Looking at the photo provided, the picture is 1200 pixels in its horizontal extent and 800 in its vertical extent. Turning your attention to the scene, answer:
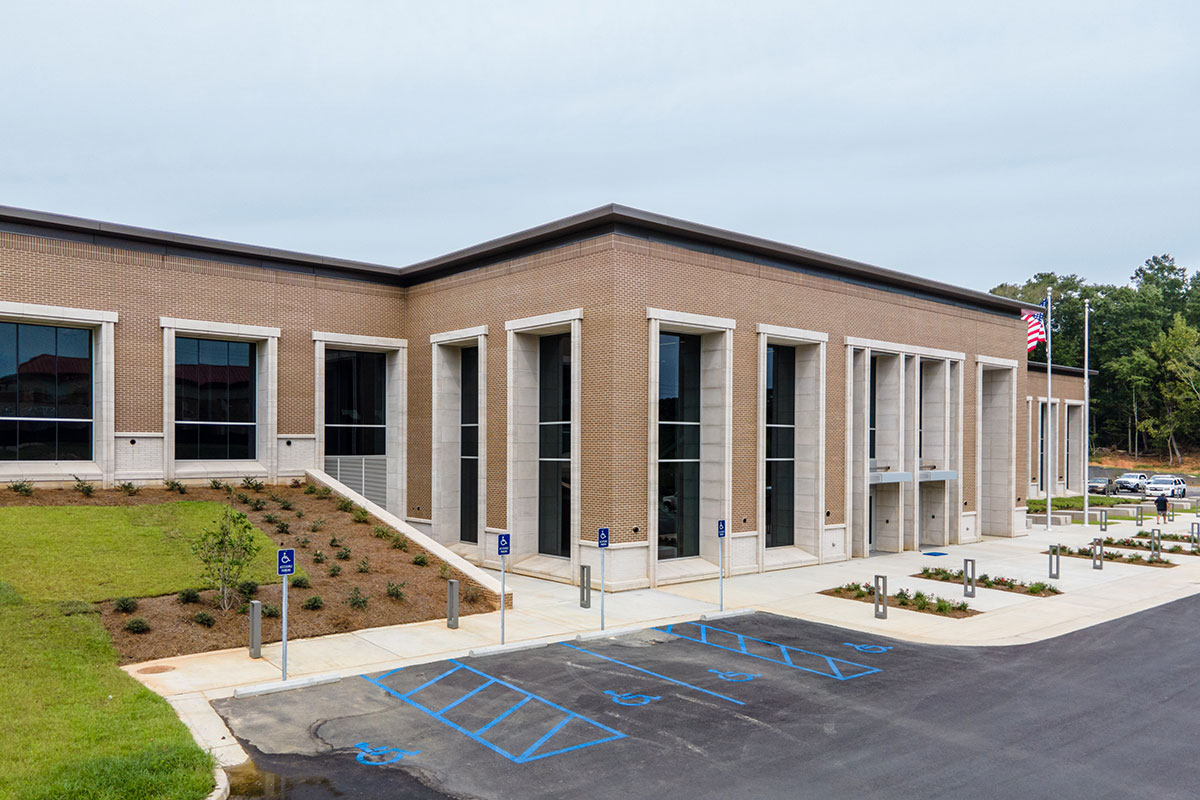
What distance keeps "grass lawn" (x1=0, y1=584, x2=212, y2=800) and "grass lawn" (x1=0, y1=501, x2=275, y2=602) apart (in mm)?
2195

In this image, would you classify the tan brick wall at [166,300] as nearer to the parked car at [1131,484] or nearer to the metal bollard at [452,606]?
the metal bollard at [452,606]

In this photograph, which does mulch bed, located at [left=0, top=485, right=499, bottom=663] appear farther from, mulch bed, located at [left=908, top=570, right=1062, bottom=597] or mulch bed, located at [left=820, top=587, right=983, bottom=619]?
mulch bed, located at [left=908, top=570, right=1062, bottom=597]

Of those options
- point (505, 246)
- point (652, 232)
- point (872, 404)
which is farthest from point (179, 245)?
point (872, 404)

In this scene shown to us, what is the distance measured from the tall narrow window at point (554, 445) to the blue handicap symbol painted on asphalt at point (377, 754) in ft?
49.7

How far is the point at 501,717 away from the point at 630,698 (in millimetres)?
2226

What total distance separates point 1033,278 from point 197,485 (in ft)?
379

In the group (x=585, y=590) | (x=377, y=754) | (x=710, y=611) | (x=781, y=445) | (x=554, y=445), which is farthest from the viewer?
(x=781, y=445)

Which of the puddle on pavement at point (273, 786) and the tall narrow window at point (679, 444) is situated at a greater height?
the tall narrow window at point (679, 444)

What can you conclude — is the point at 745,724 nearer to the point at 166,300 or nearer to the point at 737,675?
the point at 737,675

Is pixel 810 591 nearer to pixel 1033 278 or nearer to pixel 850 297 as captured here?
pixel 850 297

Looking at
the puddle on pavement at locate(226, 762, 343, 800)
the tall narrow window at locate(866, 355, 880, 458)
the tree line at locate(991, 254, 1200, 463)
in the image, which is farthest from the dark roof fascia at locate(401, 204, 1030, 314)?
the tree line at locate(991, 254, 1200, 463)

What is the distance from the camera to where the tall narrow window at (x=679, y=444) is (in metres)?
25.6

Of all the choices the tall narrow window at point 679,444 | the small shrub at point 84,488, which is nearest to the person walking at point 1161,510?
the tall narrow window at point 679,444

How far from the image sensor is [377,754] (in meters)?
10.8
